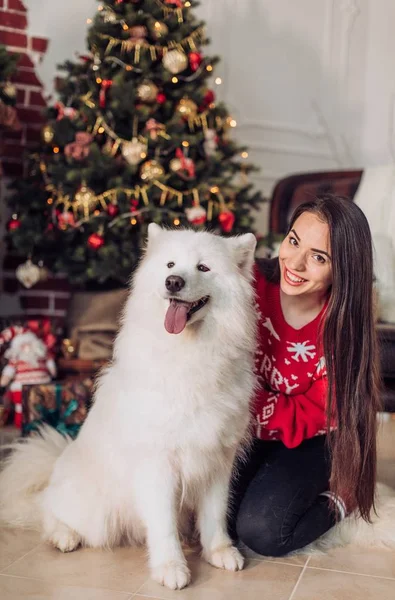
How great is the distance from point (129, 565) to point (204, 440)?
0.45 meters

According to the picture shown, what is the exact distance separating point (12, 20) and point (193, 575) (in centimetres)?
374

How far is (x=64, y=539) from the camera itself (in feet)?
6.82

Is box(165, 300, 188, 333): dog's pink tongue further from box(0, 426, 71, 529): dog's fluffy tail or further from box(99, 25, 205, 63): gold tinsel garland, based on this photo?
box(99, 25, 205, 63): gold tinsel garland

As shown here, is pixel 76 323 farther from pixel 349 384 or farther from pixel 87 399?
pixel 349 384

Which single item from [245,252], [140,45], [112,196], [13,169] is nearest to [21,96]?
[13,169]

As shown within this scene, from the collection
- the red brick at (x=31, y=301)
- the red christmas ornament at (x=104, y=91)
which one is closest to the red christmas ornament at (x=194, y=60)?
the red christmas ornament at (x=104, y=91)

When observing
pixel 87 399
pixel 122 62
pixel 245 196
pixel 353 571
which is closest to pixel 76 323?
pixel 87 399

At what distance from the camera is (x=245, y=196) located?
13.5 feet

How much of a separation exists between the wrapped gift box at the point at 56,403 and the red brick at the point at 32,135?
1803 mm

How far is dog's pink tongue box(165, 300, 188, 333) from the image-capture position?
185cm

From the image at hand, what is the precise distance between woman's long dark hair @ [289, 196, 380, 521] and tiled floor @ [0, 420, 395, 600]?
20 centimetres

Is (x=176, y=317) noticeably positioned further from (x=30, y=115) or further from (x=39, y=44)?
(x=39, y=44)

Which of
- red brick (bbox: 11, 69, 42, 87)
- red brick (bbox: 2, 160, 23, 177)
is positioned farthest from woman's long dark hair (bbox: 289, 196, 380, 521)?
red brick (bbox: 11, 69, 42, 87)

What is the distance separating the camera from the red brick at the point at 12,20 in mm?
4449
